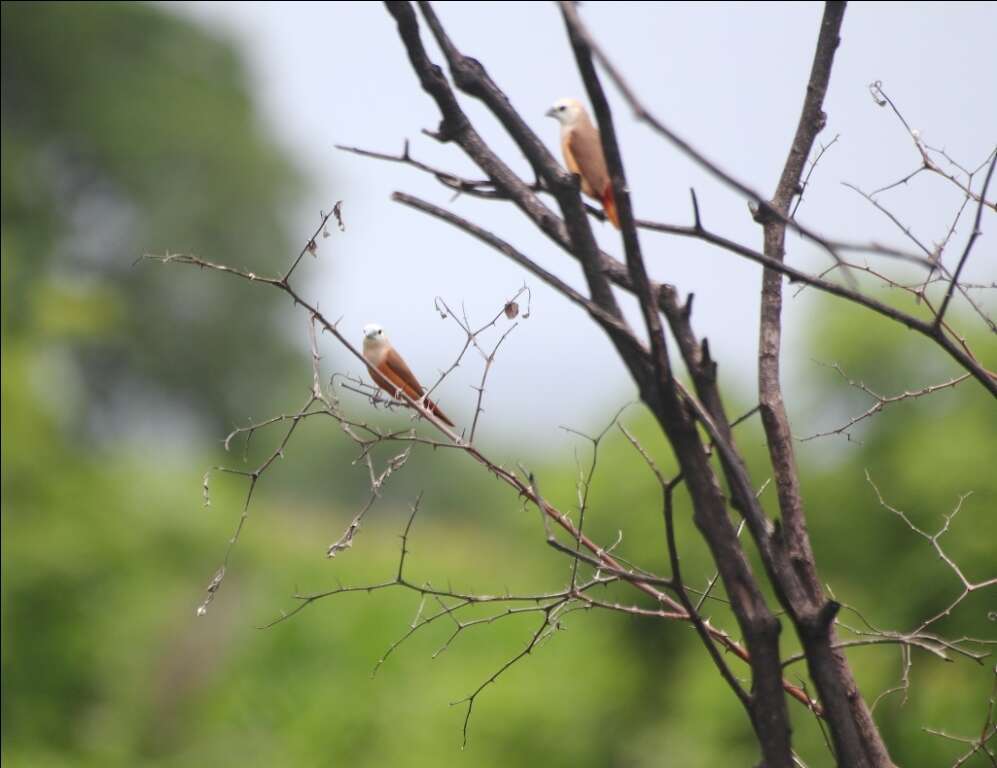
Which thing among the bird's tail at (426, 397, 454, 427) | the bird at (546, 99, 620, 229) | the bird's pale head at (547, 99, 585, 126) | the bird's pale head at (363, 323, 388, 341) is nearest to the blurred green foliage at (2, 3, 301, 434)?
the bird's pale head at (363, 323, 388, 341)

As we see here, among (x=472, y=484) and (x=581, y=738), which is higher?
(x=472, y=484)

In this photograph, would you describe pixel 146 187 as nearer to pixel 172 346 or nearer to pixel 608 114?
pixel 172 346

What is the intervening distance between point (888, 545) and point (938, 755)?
115 inches

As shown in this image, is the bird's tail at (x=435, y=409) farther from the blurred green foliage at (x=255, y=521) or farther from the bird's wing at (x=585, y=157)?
the blurred green foliage at (x=255, y=521)

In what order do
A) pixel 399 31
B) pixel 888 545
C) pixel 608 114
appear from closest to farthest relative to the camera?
pixel 608 114 → pixel 399 31 → pixel 888 545

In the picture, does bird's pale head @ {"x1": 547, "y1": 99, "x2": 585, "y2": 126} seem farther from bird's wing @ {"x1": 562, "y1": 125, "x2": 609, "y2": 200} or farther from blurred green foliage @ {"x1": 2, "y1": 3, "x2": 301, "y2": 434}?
blurred green foliage @ {"x1": 2, "y1": 3, "x2": 301, "y2": 434}

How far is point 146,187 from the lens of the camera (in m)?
24.4

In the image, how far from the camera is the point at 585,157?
2467mm

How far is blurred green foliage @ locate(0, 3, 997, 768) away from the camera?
24.7ft

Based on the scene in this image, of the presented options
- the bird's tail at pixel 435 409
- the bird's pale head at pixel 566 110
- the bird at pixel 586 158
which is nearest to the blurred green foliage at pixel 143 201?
the bird's pale head at pixel 566 110

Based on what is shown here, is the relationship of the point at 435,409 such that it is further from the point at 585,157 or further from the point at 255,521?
the point at 255,521

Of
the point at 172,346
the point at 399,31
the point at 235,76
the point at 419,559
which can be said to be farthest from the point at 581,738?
the point at 235,76

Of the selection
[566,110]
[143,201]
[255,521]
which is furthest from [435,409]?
[143,201]

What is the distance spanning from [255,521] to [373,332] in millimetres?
18456
